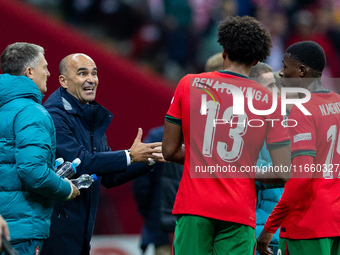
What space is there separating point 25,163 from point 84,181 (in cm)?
78

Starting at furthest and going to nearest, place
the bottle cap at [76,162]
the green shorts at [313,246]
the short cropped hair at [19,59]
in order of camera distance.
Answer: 1. the bottle cap at [76,162]
2. the short cropped hair at [19,59]
3. the green shorts at [313,246]

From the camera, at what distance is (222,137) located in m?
2.98

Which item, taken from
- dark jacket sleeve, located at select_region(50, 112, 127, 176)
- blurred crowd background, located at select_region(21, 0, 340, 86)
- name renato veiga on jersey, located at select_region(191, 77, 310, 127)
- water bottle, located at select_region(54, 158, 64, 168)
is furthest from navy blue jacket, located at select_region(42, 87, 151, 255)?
blurred crowd background, located at select_region(21, 0, 340, 86)


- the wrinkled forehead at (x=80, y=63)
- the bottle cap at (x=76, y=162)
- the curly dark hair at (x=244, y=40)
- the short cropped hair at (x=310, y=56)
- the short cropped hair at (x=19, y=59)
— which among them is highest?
the curly dark hair at (x=244, y=40)

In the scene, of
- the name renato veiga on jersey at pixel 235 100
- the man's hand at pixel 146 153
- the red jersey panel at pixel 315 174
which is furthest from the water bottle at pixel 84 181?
the red jersey panel at pixel 315 174

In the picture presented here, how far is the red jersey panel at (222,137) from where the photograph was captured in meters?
2.95

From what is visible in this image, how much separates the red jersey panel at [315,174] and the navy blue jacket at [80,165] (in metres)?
1.35

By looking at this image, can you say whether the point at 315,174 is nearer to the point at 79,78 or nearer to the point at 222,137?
the point at 222,137

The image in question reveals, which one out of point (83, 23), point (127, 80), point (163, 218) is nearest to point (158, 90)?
point (127, 80)

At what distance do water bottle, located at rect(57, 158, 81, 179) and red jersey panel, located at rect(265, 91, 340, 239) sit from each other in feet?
5.08

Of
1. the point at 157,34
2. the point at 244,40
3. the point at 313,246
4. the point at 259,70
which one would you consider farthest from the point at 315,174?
the point at 157,34

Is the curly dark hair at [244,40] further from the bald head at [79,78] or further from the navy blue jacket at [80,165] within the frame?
the bald head at [79,78]

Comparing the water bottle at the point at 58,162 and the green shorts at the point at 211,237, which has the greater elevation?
the water bottle at the point at 58,162

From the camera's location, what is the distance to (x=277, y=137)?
2.98 m
